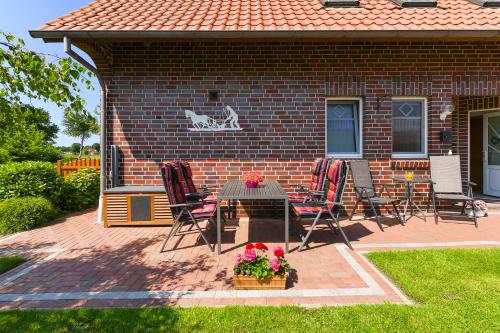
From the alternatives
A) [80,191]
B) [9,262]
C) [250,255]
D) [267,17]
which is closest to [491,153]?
[267,17]

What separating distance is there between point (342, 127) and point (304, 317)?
453 centimetres

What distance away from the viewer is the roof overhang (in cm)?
498

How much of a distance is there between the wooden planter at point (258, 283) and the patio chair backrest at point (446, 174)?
167 inches

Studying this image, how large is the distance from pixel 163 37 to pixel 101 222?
12.0 feet

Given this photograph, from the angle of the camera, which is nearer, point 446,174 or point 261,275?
point 261,275

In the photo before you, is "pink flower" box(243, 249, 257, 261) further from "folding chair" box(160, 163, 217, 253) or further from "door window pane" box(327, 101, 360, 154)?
"door window pane" box(327, 101, 360, 154)

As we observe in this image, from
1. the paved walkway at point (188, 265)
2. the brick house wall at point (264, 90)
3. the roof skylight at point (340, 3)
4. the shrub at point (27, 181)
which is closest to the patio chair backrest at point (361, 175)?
the brick house wall at point (264, 90)

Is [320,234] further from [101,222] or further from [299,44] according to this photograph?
[101,222]

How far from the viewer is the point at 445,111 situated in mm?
5871

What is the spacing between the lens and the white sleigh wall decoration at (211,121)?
585cm

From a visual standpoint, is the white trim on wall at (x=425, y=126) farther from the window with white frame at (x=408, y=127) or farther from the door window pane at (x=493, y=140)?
the door window pane at (x=493, y=140)

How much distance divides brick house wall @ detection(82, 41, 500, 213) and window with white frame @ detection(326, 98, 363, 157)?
27 centimetres

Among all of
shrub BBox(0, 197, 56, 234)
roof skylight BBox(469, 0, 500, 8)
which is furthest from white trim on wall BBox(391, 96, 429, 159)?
shrub BBox(0, 197, 56, 234)

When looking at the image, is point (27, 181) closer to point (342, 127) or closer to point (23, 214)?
point (23, 214)
